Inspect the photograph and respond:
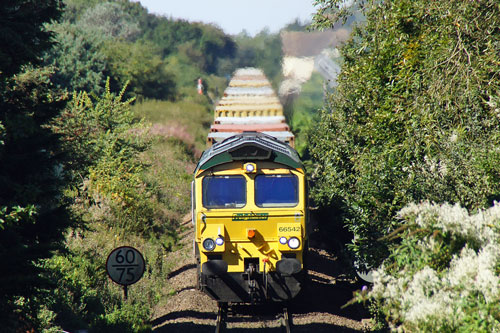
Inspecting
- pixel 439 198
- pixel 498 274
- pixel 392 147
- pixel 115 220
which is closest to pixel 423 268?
pixel 498 274

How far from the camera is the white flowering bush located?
6.43 metres

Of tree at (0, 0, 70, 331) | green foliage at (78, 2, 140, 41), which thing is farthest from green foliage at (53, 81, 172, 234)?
green foliage at (78, 2, 140, 41)

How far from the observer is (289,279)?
1175 centimetres

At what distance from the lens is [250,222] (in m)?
11.8

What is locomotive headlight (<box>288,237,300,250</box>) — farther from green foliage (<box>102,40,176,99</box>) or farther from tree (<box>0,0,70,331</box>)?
green foliage (<box>102,40,176,99</box>)

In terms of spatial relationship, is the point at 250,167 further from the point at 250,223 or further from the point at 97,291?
the point at 97,291

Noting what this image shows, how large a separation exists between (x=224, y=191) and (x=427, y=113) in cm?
415

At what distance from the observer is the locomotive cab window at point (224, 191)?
11.9 metres

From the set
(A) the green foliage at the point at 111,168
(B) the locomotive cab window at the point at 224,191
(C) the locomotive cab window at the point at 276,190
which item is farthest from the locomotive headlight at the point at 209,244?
(A) the green foliage at the point at 111,168

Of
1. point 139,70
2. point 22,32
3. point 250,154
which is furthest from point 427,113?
point 139,70

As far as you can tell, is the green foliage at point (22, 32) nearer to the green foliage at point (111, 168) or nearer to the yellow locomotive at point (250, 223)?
the yellow locomotive at point (250, 223)

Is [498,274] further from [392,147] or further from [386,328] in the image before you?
[392,147]

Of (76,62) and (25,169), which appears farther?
(76,62)

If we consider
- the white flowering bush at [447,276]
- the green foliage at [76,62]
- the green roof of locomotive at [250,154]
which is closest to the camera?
the white flowering bush at [447,276]
